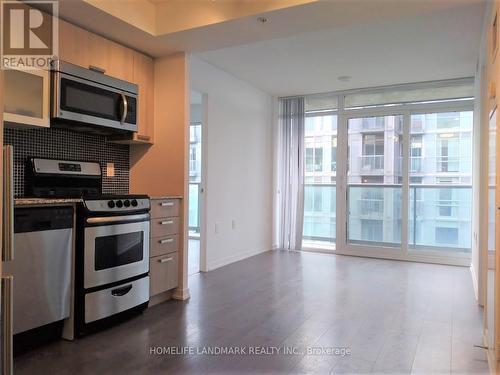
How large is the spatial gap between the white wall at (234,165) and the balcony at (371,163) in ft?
4.66

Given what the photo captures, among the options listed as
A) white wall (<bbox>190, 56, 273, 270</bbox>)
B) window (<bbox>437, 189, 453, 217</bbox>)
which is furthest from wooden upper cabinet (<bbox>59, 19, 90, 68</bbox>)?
window (<bbox>437, 189, 453, 217</bbox>)

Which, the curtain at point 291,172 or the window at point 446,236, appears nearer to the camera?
the window at point 446,236

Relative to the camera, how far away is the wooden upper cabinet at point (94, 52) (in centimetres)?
270

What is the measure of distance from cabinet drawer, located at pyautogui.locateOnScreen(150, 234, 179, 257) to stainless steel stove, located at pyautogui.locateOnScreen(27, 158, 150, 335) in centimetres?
12

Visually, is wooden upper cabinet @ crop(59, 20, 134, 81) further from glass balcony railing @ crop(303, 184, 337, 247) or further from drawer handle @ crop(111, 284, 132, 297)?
glass balcony railing @ crop(303, 184, 337, 247)

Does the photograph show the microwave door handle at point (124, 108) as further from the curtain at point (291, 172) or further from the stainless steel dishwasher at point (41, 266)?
the curtain at point (291, 172)

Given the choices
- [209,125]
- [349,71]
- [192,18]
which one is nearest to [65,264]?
[192,18]

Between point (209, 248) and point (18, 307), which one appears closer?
point (18, 307)

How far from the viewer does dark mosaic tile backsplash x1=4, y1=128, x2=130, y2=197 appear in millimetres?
2648

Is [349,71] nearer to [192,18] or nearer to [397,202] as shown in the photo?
[397,202]

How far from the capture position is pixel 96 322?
2.54 metres

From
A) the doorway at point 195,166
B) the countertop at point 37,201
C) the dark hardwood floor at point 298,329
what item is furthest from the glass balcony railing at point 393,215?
the countertop at point 37,201

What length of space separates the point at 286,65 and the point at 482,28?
6.53 ft

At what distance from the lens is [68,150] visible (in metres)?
3.02
